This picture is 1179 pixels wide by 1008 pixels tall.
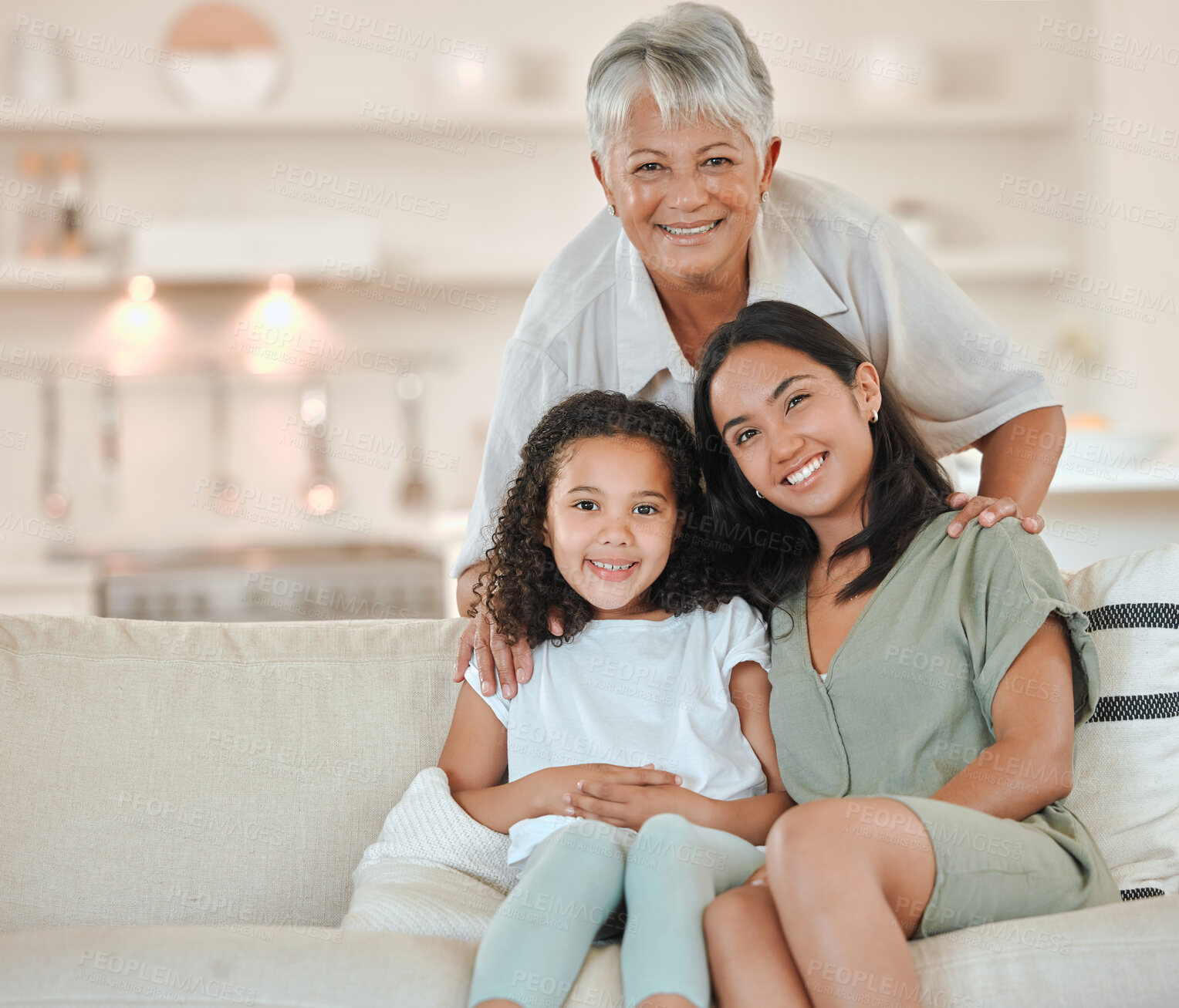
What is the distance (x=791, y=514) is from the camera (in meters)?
1.50

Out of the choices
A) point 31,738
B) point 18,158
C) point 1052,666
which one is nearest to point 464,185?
point 18,158

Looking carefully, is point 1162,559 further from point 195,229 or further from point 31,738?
point 195,229

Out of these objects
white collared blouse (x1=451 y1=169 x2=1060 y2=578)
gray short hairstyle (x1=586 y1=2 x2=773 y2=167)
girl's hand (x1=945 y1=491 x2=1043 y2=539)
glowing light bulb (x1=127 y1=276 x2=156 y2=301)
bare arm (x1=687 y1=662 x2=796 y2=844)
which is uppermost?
glowing light bulb (x1=127 y1=276 x2=156 y2=301)

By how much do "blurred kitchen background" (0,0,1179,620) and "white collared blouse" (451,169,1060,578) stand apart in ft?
6.36

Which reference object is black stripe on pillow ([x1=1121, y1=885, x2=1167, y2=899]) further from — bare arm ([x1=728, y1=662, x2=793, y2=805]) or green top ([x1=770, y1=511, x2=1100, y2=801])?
bare arm ([x1=728, y1=662, x2=793, y2=805])

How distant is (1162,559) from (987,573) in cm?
30

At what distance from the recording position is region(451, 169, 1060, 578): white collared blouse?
5.17 feet

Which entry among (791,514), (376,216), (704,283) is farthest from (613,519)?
(376,216)

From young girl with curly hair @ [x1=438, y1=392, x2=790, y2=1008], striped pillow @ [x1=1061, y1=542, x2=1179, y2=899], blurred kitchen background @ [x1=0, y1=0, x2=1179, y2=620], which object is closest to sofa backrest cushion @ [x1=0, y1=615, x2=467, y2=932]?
young girl with curly hair @ [x1=438, y1=392, x2=790, y2=1008]

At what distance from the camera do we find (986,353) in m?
1.58

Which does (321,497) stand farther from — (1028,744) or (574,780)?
(1028,744)

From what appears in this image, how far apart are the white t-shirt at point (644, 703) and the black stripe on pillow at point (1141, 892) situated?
1.32 ft

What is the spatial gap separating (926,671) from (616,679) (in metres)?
0.37

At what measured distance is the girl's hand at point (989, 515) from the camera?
1.30m
